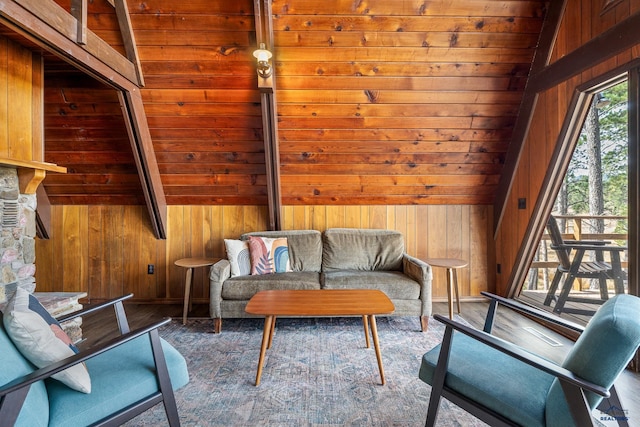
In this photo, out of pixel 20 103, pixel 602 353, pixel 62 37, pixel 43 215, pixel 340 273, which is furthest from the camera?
pixel 43 215

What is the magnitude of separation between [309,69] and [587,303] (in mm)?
3134

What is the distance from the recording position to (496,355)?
140 cm

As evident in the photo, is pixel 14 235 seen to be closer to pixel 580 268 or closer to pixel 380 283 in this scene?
pixel 380 283

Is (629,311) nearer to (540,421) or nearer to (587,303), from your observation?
(540,421)

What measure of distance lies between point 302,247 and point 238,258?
0.72 meters

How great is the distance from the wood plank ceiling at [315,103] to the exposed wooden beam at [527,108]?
65 millimetres

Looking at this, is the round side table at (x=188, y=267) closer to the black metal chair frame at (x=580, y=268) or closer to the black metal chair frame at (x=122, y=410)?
the black metal chair frame at (x=122, y=410)

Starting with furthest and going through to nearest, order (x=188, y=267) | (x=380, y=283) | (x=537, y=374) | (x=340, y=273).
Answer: (x=340, y=273) → (x=188, y=267) → (x=380, y=283) → (x=537, y=374)

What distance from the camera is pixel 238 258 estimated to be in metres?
2.93

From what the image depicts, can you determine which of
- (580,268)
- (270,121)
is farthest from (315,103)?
(580,268)

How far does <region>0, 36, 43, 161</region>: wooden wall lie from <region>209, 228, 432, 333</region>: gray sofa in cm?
164

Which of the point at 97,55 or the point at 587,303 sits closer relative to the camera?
the point at 97,55

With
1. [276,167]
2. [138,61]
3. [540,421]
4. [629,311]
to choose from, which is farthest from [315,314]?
[138,61]

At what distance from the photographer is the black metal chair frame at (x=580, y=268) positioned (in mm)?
2236
